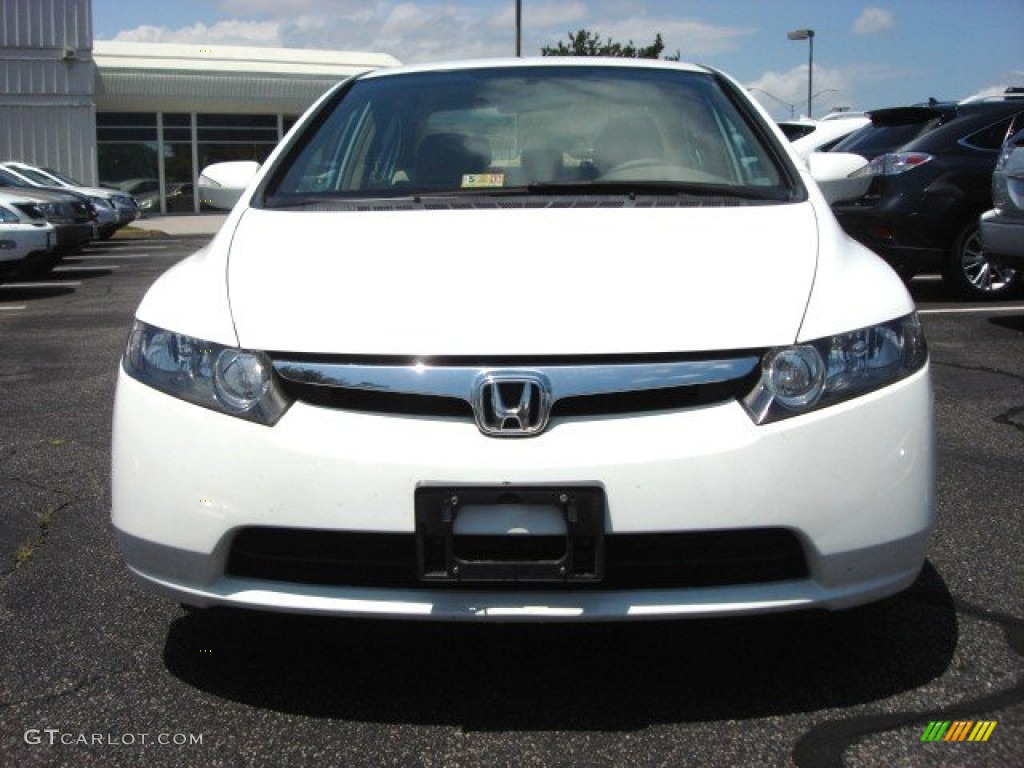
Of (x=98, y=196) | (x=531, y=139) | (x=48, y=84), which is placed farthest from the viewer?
(x=48, y=84)

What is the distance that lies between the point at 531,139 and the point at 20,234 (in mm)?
9726

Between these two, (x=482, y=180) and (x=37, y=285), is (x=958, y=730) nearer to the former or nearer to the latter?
(x=482, y=180)

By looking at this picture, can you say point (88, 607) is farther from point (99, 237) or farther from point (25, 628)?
point (99, 237)

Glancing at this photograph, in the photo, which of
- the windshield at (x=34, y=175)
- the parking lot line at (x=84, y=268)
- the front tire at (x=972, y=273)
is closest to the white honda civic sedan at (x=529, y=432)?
the front tire at (x=972, y=273)

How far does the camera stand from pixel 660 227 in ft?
9.11

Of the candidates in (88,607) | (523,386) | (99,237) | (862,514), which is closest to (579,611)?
(523,386)

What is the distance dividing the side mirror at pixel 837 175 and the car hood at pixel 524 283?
713 mm

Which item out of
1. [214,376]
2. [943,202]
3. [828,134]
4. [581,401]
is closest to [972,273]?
[943,202]

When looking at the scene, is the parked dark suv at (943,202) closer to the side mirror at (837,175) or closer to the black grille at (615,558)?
the side mirror at (837,175)

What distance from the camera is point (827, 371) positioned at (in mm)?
2357

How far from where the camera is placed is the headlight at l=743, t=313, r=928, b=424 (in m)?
2.30

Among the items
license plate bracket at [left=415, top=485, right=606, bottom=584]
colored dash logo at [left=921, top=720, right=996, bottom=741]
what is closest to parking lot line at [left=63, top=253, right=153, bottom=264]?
license plate bracket at [left=415, top=485, right=606, bottom=584]

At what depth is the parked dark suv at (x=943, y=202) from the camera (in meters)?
8.90

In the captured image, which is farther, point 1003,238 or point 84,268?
point 84,268
